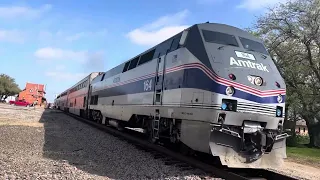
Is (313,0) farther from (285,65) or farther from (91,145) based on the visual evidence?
(91,145)

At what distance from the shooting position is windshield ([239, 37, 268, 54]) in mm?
9615

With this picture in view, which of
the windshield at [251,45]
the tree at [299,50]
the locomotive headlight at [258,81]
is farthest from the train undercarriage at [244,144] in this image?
the tree at [299,50]

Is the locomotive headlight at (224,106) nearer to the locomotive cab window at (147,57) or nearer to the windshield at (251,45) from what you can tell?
the windshield at (251,45)

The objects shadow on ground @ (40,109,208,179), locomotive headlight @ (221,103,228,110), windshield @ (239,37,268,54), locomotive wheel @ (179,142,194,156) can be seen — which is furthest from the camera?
locomotive wheel @ (179,142,194,156)

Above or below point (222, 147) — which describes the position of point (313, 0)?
above

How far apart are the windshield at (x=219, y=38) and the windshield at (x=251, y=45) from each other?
29cm

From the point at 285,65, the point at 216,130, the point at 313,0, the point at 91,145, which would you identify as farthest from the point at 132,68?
the point at 313,0

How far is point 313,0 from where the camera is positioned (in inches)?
882

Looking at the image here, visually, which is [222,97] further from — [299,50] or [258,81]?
[299,50]

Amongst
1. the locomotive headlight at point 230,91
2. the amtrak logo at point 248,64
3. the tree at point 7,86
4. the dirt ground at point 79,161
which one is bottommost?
the dirt ground at point 79,161

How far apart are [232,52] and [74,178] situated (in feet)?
16.3

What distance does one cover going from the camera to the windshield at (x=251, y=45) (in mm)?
9615

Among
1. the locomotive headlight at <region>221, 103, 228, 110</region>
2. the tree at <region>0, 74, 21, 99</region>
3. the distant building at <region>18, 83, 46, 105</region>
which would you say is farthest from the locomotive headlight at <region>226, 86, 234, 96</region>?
the tree at <region>0, 74, 21, 99</region>

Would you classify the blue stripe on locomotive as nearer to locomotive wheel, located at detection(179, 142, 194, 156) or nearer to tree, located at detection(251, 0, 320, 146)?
locomotive wheel, located at detection(179, 142, 194, 156)
